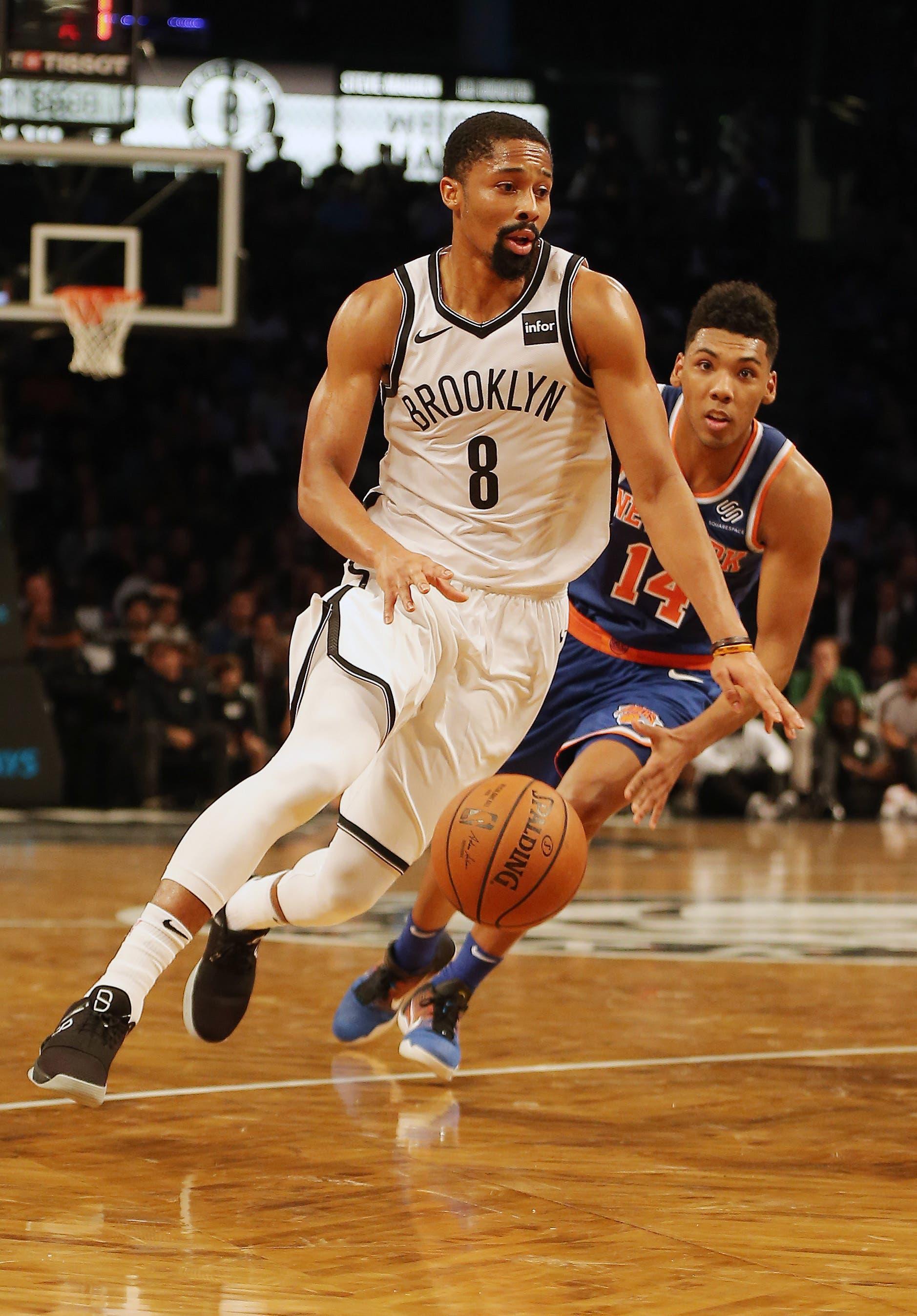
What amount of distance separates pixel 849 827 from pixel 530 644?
10.1 metres

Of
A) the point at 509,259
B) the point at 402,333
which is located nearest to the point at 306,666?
the point at 402,333

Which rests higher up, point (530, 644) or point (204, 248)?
point (204, 248)

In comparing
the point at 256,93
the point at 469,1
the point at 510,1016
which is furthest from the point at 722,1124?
the point at 469,1

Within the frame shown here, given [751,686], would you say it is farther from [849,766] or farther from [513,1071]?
[849,766]

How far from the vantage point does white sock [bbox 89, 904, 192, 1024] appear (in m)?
3.62

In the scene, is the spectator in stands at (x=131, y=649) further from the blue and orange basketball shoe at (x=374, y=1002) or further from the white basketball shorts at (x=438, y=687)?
the white basketball shorts at (x=438, y=687)

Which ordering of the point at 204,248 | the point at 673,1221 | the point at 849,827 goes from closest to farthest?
the point at 673,1221 → the point at 204,248 → the point at 849,827

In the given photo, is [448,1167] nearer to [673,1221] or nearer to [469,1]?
[673,1221]

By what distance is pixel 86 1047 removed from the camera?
345 centimetres

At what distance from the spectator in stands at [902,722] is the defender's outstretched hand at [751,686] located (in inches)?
437

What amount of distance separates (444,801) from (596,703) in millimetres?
1099

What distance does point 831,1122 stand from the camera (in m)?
4.14

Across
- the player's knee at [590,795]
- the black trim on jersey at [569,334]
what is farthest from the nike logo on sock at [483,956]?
the black trim on jersey at [569,334]

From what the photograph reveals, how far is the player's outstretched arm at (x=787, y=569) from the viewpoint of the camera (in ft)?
15.8
